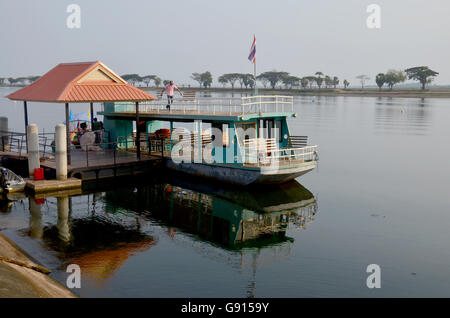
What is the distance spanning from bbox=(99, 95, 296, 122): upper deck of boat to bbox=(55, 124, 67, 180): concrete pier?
22.4 ft

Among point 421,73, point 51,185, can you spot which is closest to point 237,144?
point 51,185

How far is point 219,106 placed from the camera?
25750 millimetres

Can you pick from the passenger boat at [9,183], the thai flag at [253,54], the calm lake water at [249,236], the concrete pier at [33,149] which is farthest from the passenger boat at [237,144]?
the passenger boat at [9,183]

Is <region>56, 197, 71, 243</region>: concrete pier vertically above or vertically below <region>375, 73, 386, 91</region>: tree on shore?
below

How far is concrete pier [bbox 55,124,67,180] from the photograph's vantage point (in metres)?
23.1

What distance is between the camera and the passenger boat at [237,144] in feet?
75.8

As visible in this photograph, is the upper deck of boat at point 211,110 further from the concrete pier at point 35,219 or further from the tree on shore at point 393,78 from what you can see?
the tree on shore at point 393,78

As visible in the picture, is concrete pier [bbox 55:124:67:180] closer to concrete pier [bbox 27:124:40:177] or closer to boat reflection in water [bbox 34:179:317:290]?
concrete pier [bbox 27:124:40:177]

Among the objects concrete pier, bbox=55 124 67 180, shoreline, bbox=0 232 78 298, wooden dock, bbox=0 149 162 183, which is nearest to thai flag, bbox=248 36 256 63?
wooden dock, bbox=0 149 162 183

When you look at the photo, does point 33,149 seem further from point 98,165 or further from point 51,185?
point 98,165

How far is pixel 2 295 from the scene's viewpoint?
29.2 ft

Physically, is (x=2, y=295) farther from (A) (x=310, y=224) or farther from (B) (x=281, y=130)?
(B) (x=281, y=130)

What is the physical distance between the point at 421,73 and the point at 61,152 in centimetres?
17347
